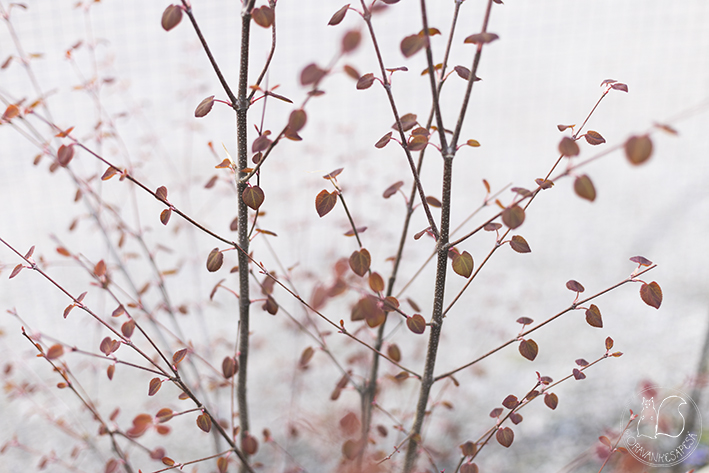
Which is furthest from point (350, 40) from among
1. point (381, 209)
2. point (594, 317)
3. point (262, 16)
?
point (381, 209)

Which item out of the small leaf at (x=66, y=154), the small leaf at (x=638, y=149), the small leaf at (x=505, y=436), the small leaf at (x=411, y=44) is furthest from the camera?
the small leaf at (x=505, y=436)

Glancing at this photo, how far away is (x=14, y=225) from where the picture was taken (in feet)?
9.14

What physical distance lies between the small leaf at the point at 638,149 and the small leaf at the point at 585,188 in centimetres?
5

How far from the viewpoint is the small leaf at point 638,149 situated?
39cm

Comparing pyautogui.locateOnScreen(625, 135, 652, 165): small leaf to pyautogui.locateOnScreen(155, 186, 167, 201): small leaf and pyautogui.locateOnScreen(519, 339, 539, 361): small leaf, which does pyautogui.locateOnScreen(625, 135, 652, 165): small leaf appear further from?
pyautogui.locateOnScreen(155, 186, 167, 201): small leaf

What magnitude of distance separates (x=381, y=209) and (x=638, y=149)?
253 cm

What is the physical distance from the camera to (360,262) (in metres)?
0.57

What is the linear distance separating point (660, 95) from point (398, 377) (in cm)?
403

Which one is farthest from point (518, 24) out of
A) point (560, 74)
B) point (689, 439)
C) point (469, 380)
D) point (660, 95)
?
point (689, 439)

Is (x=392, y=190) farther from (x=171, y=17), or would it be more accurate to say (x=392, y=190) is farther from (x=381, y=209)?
(x=381, y=209)
